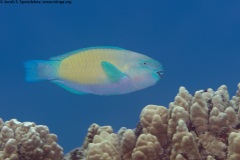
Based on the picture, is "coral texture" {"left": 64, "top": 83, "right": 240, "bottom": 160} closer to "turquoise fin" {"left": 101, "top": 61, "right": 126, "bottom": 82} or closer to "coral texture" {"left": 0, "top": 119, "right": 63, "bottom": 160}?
"coral texture" {"left": 0, "top": 119, "right": 63, "bottom": 160}

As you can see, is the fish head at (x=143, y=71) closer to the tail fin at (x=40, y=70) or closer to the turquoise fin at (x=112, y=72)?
the turquoise fin at (x=112, y=72)

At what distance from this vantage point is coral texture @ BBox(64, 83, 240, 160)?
2.49 metres

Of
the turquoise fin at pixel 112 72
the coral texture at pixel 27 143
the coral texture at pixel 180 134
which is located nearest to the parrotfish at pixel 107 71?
the turquoise fin at pixel 112 72

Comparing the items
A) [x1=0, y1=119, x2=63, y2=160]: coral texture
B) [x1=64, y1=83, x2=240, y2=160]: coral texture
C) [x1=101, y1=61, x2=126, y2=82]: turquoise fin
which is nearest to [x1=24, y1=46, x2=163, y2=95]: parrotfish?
[x1=101, y1=61, x2=126, y2=82]: turquoise fin

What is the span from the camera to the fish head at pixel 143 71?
8.57 ft

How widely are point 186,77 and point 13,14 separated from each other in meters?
17.8

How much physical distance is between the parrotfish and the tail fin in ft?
0.25

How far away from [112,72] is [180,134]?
2.17 feet

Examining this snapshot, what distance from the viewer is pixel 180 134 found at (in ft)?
8.11

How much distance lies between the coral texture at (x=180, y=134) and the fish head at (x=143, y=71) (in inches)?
10.2

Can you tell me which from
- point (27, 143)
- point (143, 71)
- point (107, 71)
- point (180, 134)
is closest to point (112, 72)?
point (107, 71)

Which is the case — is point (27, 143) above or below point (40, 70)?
below

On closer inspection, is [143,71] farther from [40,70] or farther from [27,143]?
[27,143]

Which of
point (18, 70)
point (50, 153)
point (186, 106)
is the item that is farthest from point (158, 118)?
point (18, 70)
